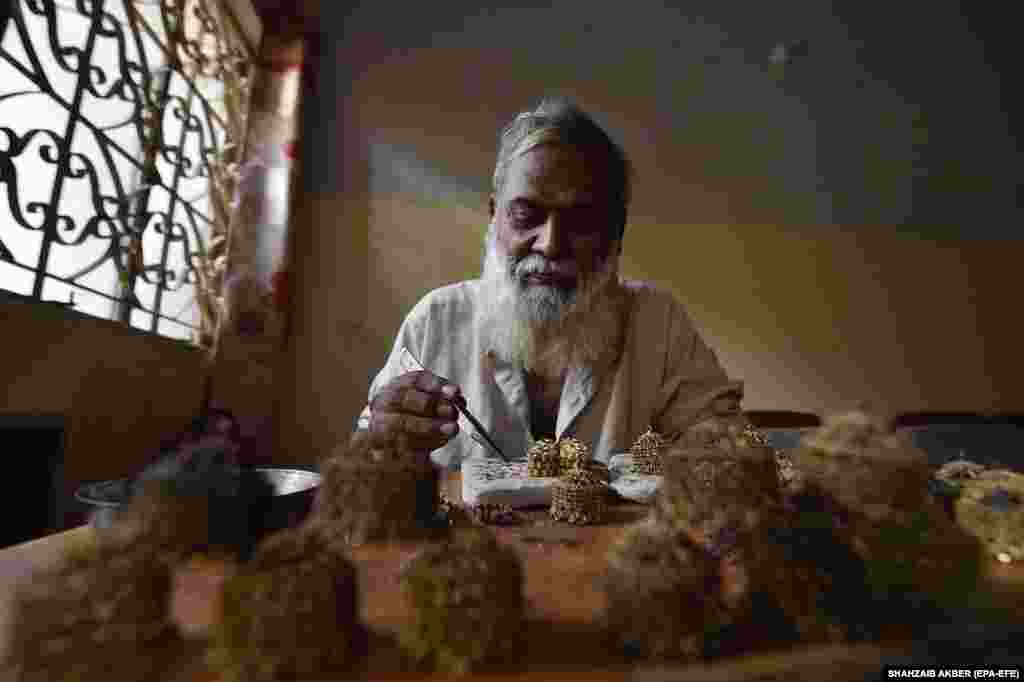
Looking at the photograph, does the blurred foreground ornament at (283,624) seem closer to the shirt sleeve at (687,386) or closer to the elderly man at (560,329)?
the elderly man at (560,329)

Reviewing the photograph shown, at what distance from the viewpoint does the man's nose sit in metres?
1.13

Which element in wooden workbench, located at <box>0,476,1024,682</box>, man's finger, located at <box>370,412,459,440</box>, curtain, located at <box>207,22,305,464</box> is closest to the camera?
wooden workbench, located at <box>0,476,1024,682</box>

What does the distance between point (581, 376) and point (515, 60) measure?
6.07 feet

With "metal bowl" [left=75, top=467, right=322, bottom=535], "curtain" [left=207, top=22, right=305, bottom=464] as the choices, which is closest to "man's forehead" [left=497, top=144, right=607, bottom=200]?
"metal bowl" [left=75, top=467, right=322, bottom=535]

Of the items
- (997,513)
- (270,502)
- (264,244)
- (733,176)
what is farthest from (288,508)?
(733,176)

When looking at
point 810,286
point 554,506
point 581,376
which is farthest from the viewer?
point 810,286

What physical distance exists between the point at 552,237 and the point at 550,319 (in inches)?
8.0

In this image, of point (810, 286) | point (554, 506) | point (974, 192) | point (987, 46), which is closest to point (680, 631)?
point (554, 506)

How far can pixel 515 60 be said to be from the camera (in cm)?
239

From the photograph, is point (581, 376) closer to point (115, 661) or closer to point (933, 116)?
point (115, 661)

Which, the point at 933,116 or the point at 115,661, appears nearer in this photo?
the point at 115,661

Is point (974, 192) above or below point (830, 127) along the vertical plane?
below

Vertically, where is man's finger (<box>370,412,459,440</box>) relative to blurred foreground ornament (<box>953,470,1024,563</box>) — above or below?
above

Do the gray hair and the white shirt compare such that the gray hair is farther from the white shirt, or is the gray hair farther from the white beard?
the white shirt
